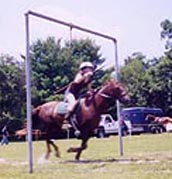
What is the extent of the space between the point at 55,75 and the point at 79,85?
54.8 meters

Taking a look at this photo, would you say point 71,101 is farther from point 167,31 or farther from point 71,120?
point 167,31

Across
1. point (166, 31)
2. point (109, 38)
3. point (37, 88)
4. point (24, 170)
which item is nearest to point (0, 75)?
point (37, 88)

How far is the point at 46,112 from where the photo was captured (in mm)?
19609

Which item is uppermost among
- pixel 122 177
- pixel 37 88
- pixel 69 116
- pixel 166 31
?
pixel 166 31

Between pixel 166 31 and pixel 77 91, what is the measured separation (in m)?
61.3

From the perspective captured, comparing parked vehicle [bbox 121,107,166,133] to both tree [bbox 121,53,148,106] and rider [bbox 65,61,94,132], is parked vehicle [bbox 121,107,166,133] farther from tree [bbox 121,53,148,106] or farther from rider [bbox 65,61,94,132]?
rider [bbox 65,61,94,132]

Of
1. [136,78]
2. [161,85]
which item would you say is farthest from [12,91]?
[136,78]

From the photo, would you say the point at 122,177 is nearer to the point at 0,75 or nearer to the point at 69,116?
the point at 69,116

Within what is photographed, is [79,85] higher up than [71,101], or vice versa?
[79,85]

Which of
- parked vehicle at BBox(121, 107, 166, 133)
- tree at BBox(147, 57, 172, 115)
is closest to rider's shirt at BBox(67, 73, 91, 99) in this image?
parked vehicle at BBox(121, 107, 166, 133)

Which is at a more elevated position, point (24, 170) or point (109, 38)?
point (109, 38)

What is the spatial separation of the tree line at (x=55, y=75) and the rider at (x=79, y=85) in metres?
43.9

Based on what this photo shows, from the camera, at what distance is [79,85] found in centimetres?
1828

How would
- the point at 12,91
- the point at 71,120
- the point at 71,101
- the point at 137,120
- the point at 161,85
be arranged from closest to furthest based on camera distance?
1. the point at 71,101
2. the point at 71,120
3. the point at 137,120
4. the point at 12,91
5. the point at 161,85
